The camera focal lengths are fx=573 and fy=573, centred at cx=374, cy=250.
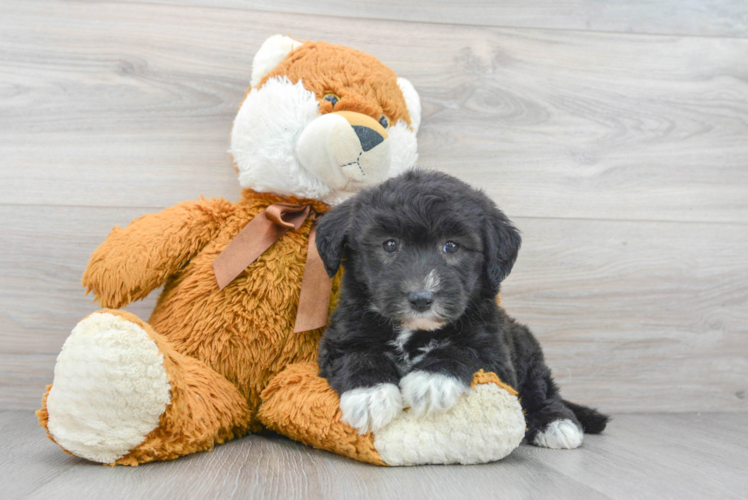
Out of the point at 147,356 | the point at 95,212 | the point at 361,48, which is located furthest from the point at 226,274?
the point at 361,48

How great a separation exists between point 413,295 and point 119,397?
0.69 meters

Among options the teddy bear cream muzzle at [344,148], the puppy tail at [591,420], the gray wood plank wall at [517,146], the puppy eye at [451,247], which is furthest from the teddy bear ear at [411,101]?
the puppy tail at [591,420]

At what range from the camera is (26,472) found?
1327mm

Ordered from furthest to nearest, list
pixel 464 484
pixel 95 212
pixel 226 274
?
1. pixel 95 212
2. pixel 226 274
3. pixel 464 484

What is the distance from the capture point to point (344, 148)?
1606 mm

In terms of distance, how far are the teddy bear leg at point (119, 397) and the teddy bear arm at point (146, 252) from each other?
34 cm

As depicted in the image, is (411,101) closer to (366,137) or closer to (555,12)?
(366,137)

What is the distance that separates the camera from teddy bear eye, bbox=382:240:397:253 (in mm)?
1423

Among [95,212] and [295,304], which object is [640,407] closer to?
[295,304]

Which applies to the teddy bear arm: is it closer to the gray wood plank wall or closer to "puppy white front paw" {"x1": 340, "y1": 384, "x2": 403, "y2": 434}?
the gray wood plank wall

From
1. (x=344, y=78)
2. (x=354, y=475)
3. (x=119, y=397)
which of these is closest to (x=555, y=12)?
(x=344, y=78)

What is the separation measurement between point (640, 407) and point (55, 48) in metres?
2.63

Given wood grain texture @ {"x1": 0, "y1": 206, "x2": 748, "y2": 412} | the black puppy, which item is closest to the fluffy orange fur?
the black puppy

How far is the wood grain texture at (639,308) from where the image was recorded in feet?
7.43
